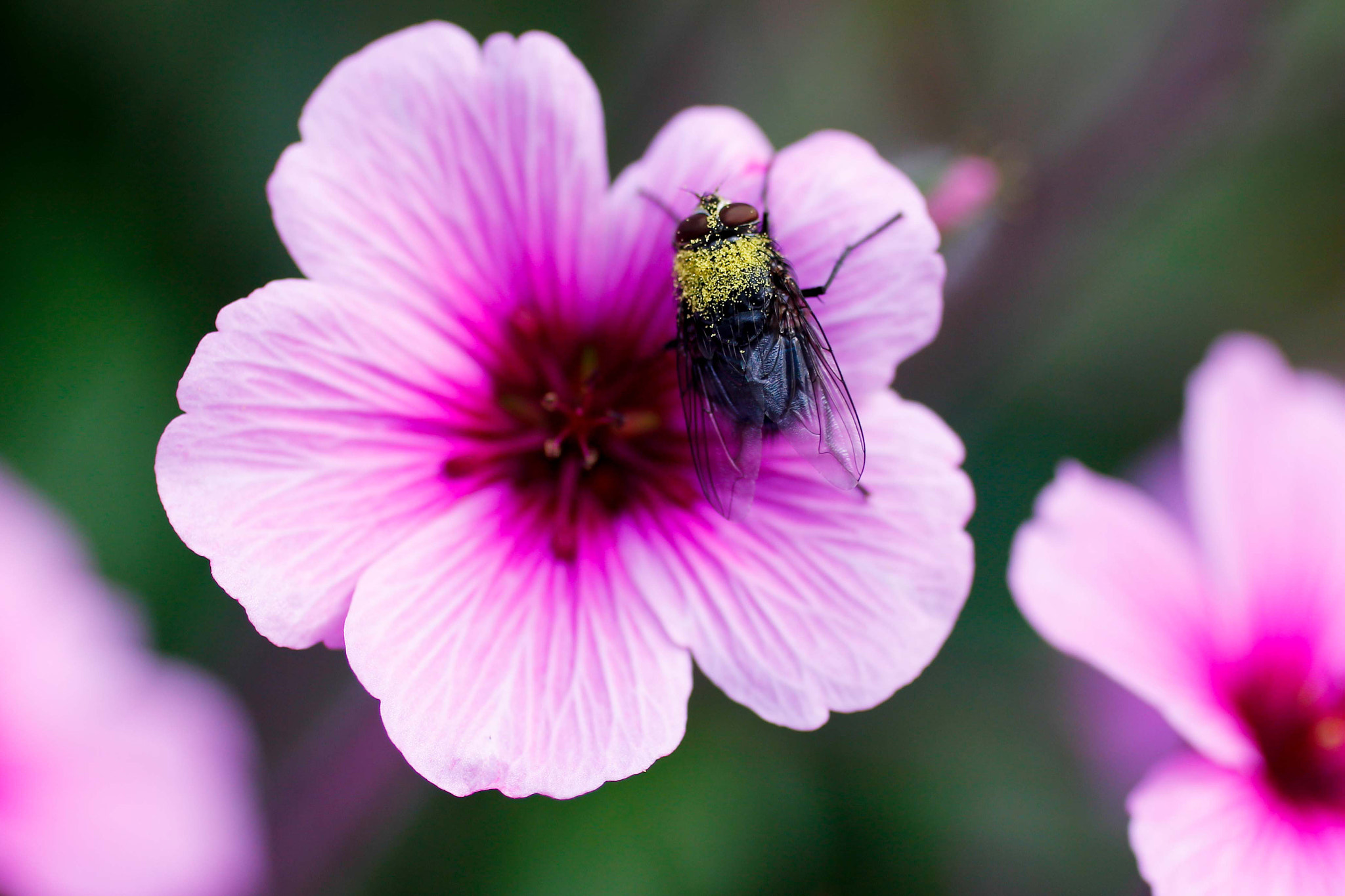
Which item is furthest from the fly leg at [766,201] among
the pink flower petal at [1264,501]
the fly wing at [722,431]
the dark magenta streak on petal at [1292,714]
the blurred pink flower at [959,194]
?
the dark magenta streak on petal at [1292,714]

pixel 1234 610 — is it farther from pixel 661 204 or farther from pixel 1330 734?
pixel 661 204

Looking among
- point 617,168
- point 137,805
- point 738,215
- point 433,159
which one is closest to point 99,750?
point 137,805

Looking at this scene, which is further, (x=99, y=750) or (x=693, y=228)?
(x=99, y=750)

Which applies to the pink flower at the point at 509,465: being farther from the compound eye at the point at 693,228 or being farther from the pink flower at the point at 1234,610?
the pink flower at the point at 1234,610

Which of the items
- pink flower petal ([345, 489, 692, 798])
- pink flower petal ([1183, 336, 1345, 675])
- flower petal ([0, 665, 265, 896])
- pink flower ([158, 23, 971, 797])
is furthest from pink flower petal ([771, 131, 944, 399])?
flower petal ([0, 665, 265, 896])

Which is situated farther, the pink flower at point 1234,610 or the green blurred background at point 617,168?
the green blurred background at point 617,168

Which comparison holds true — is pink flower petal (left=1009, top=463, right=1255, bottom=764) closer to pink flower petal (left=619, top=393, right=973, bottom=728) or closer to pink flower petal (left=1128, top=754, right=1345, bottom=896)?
pink flower petal (left=1128, top=754, right=1345, bottom=896)
